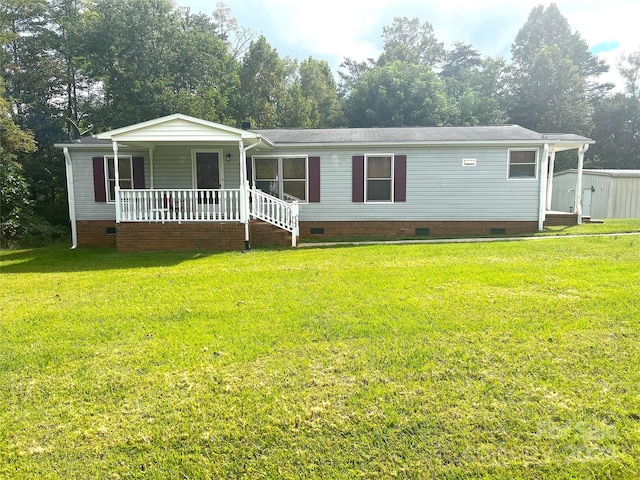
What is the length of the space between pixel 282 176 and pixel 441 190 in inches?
181

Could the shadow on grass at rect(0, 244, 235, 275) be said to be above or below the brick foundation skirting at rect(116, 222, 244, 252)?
below

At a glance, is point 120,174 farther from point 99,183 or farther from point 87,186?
point 87,186

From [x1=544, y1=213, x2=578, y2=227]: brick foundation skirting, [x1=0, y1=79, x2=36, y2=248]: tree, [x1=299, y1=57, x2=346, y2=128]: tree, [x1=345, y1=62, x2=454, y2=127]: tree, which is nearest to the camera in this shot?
[x1=544, y1=213, x2=578, y2=227]: brick foundation skirting

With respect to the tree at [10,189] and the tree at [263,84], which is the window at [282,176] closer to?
the tree at [10,189]

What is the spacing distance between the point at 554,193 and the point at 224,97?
18973 mm

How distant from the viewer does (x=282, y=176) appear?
12.6 metres

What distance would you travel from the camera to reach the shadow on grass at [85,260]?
8.30 meters

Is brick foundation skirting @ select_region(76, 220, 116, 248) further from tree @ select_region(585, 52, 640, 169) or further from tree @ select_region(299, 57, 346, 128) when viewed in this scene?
tree @ select_region(585, 52, 640, 169)

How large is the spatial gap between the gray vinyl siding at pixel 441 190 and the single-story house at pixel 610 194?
25.6 ft

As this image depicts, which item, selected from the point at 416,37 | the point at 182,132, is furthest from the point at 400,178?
the point at 416,37

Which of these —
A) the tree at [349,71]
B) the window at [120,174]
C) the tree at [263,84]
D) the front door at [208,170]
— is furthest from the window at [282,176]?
the tree at [349,71]

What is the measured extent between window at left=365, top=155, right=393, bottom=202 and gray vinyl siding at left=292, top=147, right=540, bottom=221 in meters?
0.19

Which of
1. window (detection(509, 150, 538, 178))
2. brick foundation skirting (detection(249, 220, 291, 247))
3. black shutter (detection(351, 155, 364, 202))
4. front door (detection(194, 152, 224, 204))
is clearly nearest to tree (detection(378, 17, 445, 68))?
window (detection(509, 150, 538, 178))

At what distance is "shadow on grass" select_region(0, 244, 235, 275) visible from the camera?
8297 millimetres
